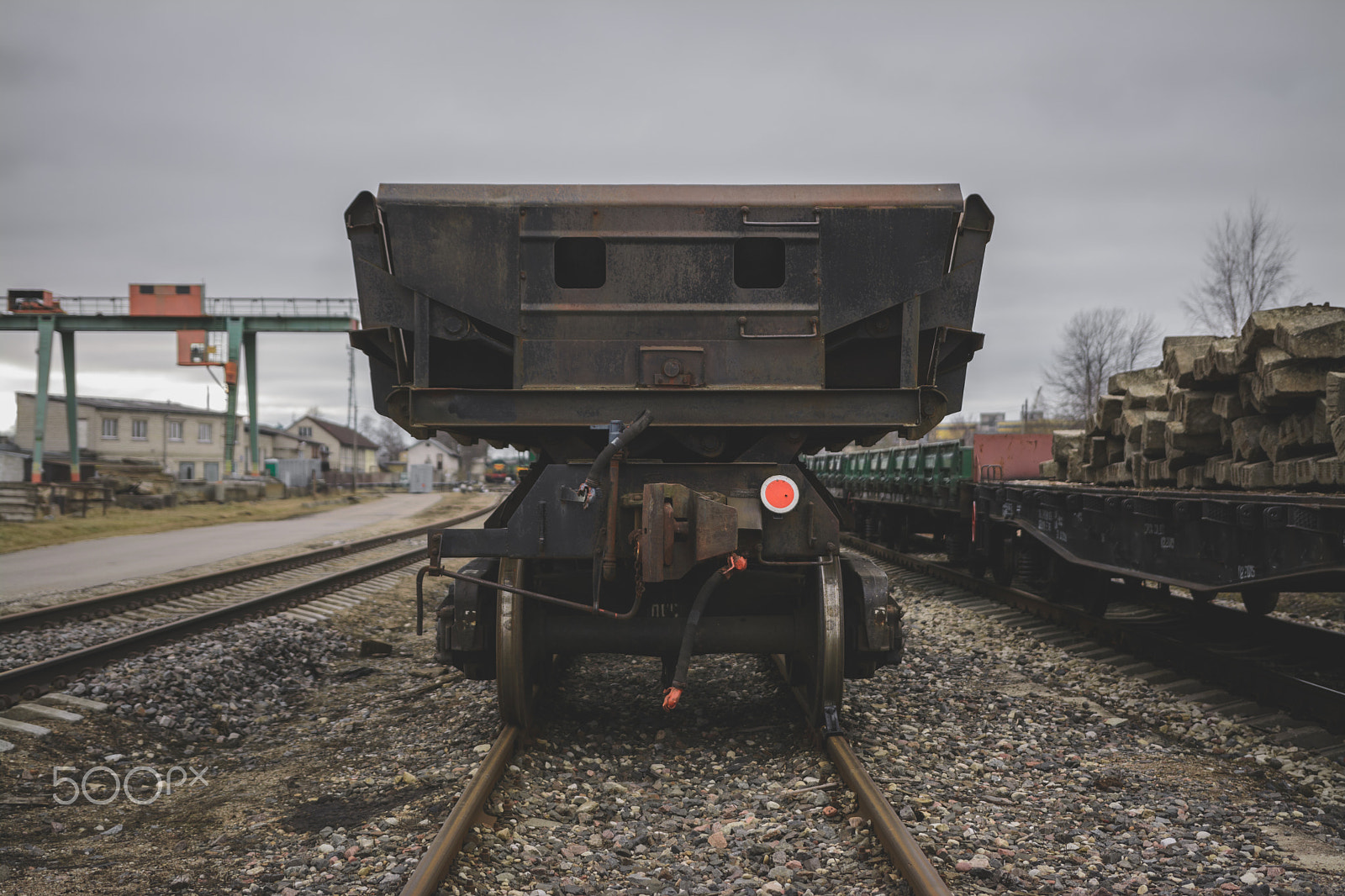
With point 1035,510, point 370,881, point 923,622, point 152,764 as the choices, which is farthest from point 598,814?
point 1035,510

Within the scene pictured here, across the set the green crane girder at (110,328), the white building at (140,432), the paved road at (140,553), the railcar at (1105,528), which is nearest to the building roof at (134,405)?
the white building at (140,432)

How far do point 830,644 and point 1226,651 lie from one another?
4.59 m

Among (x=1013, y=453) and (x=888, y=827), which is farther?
(x=1013, y=453)

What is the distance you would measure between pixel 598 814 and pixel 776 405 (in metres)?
2.13

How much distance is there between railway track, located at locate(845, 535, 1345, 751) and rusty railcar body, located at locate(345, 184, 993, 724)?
301cm

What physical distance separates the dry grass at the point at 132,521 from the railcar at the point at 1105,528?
17.7 metres

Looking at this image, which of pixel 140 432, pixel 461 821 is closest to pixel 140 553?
pixel 461 821

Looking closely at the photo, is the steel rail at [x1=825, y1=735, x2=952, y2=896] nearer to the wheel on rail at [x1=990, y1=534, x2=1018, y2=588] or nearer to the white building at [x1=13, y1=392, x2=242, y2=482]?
the wheel on rail at [x1=990, y1=534, x2=1018, y2=588]

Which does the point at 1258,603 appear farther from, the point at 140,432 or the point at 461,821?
the point at 140,432

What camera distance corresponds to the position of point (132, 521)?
26.3 metres

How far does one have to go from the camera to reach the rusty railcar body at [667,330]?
4551 millimetres

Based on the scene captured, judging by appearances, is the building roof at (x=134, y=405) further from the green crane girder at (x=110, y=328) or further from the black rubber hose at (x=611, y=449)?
the black rubber hose at (x=611, y=449)

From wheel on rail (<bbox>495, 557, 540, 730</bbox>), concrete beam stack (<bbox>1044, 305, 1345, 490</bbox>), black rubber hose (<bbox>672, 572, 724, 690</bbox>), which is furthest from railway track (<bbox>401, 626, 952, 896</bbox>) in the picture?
concrete beam stack (<bbox>1044, 305, 1345, 490</bbox>)

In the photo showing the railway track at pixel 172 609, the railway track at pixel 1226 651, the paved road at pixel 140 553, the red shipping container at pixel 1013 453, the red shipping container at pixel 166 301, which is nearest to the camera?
the railway track at pixel 1226 651
